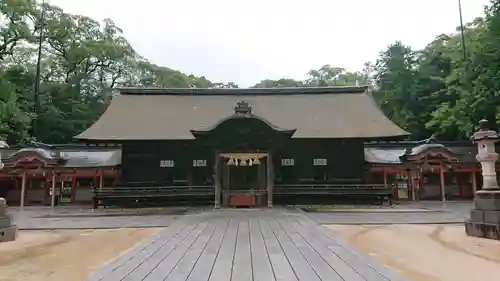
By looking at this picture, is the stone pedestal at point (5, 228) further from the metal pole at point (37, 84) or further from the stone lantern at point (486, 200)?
the metal pole at point (37, 84)

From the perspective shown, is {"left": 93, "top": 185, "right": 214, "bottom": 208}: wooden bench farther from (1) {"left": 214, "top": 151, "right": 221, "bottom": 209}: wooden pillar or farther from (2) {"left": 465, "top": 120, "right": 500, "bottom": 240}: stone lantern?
(2) {"left": 465, "top": 120, "right": 500, "bottom": 240}: stone lantern

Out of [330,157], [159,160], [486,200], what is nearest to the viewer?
[486,200]

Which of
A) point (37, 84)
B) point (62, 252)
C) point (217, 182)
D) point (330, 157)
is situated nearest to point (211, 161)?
point (217, 182)

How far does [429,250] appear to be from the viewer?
6.38 meters

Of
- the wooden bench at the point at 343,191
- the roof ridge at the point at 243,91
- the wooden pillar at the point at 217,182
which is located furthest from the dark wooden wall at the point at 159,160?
the roof ridge at the point at 243,91

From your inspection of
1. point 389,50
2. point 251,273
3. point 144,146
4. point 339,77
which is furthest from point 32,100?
point 339,77

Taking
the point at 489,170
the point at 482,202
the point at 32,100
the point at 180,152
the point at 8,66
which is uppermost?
the point at 8,66

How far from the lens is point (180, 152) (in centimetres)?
1778

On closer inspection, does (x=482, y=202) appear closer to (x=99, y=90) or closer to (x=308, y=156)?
(x=308, y=156)

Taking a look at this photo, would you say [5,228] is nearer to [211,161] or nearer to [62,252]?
[62,252]

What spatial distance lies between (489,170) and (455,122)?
19.4 meters

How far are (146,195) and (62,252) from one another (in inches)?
380

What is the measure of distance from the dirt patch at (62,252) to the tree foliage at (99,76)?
1753 cm

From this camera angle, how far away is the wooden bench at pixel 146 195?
16094 mm
